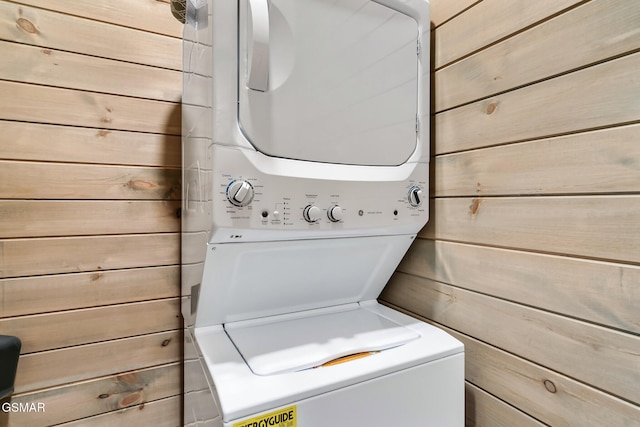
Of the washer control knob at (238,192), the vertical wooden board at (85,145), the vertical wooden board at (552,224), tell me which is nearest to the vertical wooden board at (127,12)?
the vertical wooden board at (85,145)

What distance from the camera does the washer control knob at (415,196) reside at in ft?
3.54

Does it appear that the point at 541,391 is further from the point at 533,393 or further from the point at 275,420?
the point at 275,420

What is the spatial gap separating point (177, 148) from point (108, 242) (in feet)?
1.41

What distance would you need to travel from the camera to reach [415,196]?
1.09 meters

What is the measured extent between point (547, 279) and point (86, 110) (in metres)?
1.52

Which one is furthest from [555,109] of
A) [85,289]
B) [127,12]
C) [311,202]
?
[85,289]

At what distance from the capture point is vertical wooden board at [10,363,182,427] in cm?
111

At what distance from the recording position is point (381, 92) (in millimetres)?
1038

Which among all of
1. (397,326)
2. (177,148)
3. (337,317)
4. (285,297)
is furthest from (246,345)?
(177,148)

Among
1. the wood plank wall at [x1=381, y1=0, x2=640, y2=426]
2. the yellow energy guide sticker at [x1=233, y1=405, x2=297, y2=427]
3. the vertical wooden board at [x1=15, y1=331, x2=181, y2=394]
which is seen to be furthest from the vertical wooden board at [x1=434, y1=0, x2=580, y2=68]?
the vertical wooden board at [x1=15, y1=331, x2=181, y2=394]

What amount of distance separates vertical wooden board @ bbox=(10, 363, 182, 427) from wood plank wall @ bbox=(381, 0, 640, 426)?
106 centimetres

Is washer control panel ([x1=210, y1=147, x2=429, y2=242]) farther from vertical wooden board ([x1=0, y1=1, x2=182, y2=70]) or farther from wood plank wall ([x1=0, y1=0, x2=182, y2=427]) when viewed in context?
vertical wooden board ([x1=0, y1=1, x2=182, y2=70])

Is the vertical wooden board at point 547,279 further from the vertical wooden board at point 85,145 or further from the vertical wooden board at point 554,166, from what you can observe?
the vertical wooden board at point 85,145

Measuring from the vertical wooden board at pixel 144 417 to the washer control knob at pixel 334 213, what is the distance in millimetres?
1020
